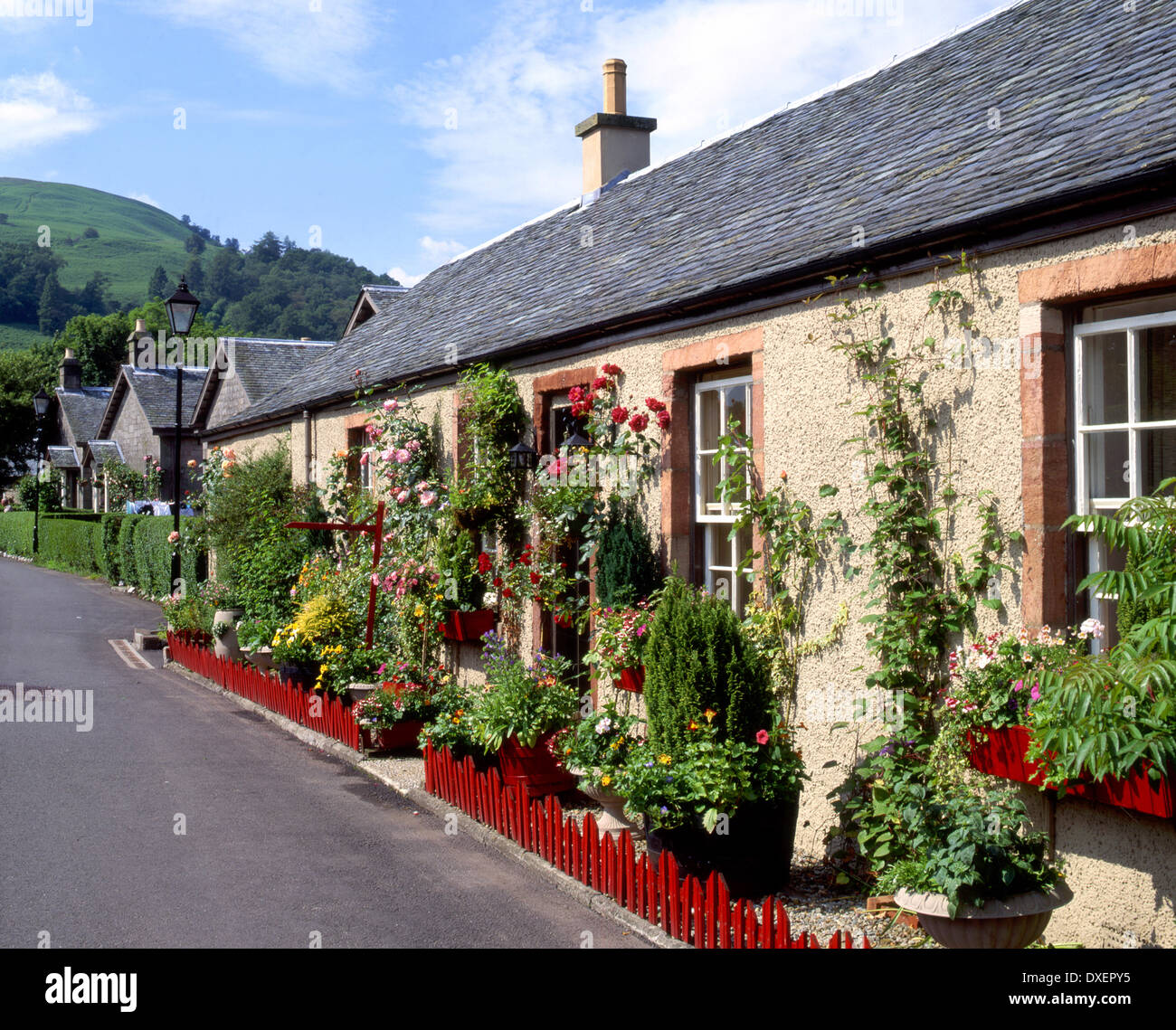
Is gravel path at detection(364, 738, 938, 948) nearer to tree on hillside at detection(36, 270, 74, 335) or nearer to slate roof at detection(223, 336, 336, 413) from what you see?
slate roof at detection(223, 336, 336, 413)

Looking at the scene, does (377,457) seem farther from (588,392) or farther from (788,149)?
(788,149)

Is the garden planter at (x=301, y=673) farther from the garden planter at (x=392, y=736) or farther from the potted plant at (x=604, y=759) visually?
the potted plant at (x=604, y=759)

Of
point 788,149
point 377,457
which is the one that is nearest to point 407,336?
point 377,457

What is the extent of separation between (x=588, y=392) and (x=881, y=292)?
2.97 meters

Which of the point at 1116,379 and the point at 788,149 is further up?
the point at 788,149

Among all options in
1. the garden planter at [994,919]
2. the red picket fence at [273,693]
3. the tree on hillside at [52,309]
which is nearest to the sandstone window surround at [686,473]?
the garden planter at [994,919]

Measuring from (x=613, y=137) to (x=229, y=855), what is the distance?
10825 mm

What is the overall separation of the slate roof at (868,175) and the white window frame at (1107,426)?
613mm

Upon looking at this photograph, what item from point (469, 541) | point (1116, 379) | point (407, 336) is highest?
point (407, 336)

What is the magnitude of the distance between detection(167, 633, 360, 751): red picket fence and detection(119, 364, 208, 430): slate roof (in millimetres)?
27074

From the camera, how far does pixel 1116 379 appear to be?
5.20m

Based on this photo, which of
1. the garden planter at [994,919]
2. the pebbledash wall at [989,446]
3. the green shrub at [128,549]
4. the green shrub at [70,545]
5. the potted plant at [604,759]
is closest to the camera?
the garden planter at [994,919]

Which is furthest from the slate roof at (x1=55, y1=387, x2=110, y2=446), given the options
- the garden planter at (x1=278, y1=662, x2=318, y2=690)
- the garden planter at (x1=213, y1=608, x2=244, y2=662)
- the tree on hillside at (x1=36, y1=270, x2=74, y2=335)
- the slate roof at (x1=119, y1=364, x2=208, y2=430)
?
the tree on hillside at (x1=36, y1=270, x2=74, y2=335)

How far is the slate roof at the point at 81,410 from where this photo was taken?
56.0m
